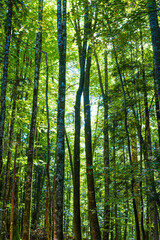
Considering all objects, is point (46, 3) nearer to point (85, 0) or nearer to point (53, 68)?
point (53, 68)

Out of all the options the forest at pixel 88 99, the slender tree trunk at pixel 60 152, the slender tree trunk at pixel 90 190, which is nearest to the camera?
the slender tree trunk at pixel 60 152

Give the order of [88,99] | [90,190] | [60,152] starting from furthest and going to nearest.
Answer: [88,99] < [90,190] < [60,152]

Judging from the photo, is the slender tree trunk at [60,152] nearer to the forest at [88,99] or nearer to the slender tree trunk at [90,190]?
the forest at [88,99]

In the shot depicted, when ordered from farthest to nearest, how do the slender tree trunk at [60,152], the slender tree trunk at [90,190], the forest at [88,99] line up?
A: 1. the slender tree trunk at [90,190]
2. the forest at [88,99]
3. the slender tree trunk at [60,152]

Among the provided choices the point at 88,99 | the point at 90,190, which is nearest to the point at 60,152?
the point at 90,190

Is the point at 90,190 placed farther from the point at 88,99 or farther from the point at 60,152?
the point at 88,99

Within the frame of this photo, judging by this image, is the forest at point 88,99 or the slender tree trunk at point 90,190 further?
the slender tree trunk at point 90,190

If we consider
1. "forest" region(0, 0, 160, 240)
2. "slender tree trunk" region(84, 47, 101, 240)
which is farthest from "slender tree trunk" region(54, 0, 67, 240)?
"slender tree trunk" region(84, 47, 101, 240)

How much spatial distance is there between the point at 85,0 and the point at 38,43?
14.5 ft

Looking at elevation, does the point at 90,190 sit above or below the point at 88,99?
below

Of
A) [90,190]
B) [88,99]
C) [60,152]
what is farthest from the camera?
[88,99]

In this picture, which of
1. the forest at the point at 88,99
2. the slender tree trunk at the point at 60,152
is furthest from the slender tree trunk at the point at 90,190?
the slender tree trunk at the point at 60,152

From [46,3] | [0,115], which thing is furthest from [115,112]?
[46,3]

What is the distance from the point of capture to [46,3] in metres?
14.4
